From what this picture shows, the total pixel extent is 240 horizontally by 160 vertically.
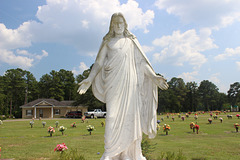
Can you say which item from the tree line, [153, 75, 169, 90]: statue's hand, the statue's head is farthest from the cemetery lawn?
the tree line

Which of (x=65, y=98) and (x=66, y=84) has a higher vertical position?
(x=66, y=84)

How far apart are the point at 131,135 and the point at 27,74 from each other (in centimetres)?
6858

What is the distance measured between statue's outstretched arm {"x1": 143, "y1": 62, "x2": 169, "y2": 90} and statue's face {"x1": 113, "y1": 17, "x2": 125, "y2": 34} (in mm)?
932

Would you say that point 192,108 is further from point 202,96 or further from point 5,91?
point 5,91

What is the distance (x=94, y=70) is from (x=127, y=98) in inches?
38.0

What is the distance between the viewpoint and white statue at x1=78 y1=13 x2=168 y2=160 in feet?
12.8

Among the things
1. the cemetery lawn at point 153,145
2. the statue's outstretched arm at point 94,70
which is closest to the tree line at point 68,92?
the cemetery lawn at point 153,145

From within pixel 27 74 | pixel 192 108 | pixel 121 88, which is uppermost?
pixel 27 74

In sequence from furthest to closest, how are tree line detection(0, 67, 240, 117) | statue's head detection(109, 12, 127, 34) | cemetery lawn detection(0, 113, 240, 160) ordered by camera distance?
tree line detection(0, 67, 240, 117) → cemetery lawn detection(0, 113, 240, 160) → statue's head detection(109, 12, 127, 34)

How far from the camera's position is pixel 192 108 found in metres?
64.1

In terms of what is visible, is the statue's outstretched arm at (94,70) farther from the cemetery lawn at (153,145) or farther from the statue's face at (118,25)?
the cemetery lawn at (153,145)

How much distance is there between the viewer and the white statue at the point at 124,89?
389 centimetres

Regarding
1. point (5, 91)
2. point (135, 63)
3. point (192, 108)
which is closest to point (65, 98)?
point (5, 91)

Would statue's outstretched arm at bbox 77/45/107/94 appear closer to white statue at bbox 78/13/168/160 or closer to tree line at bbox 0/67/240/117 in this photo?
white statue at bbox 78/13/168/160
